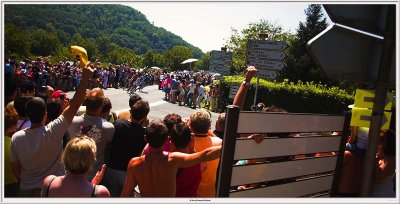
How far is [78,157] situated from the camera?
2.63 m

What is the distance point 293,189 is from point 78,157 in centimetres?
173

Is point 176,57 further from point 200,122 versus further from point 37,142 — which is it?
point 37,142

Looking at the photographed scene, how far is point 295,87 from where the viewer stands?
19719 millimetres

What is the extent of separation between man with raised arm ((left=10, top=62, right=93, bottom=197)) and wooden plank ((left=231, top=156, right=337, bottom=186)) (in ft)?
4.75

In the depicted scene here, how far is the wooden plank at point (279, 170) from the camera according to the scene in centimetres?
273

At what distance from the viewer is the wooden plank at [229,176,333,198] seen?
278 centimetres

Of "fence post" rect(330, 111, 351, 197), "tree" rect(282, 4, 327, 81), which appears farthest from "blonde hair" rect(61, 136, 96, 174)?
"tree" rect(282, 4, 327, 81)

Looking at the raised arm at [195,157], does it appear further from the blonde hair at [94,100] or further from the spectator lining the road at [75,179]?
the blonde hair at [94,100]

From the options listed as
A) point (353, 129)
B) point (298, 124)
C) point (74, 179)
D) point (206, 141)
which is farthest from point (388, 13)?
point (74, 179)

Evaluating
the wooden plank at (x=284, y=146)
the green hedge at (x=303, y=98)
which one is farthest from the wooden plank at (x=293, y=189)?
the green hedge at (x=303, y=98)

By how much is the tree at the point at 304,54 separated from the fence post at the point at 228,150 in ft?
117

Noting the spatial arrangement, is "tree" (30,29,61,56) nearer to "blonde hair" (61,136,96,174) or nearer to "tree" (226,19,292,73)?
"tree" (226,19,292,73)

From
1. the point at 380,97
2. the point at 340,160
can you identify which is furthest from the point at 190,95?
the point at 380,97

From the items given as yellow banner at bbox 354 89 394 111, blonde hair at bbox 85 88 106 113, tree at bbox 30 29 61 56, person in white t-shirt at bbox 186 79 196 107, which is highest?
tree at bbox 30 29 61 56
